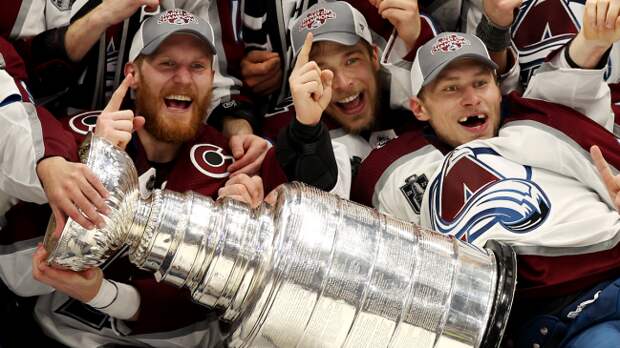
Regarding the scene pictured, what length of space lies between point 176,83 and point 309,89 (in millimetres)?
322

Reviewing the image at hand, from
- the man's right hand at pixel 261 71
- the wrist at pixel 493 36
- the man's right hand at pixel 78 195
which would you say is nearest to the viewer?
the man's right hand at pixel 78 195

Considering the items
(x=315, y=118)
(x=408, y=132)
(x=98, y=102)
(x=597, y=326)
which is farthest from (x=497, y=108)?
(x=98, y=102)

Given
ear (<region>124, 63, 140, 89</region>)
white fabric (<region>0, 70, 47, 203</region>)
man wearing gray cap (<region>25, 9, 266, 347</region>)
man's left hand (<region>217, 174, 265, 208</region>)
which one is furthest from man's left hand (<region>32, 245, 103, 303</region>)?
ear (<region>124, 63, 140, 89</region>)

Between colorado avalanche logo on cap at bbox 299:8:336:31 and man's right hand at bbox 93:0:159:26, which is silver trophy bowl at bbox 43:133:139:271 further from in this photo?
colorado avalanche logo on cap at bbox 299:8:336:31

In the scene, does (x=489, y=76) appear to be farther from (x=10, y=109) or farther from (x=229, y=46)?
(x=10, y=109)

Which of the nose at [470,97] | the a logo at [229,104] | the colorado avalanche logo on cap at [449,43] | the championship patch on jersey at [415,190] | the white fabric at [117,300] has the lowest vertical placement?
the white fabric at [117,300]

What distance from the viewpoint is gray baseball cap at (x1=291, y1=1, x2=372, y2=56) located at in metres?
1.80

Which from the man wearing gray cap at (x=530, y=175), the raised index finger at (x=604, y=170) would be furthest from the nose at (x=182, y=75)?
the raised index finger at (x=604, y=170)

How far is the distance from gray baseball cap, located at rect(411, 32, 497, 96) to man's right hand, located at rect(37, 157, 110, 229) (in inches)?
27.7

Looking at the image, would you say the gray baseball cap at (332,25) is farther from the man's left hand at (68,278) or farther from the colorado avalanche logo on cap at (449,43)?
the man's left hand at (68,278)

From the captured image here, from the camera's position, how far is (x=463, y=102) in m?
1.66

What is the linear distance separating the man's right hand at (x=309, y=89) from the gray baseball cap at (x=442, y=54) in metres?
0.28

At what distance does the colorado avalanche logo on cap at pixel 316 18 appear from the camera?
181cm

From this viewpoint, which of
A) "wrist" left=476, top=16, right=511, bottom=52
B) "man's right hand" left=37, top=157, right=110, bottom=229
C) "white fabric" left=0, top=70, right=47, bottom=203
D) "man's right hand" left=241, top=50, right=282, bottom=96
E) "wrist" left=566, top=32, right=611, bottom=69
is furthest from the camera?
"man's right hand" left=241, top=50, right=282, bottom=96
